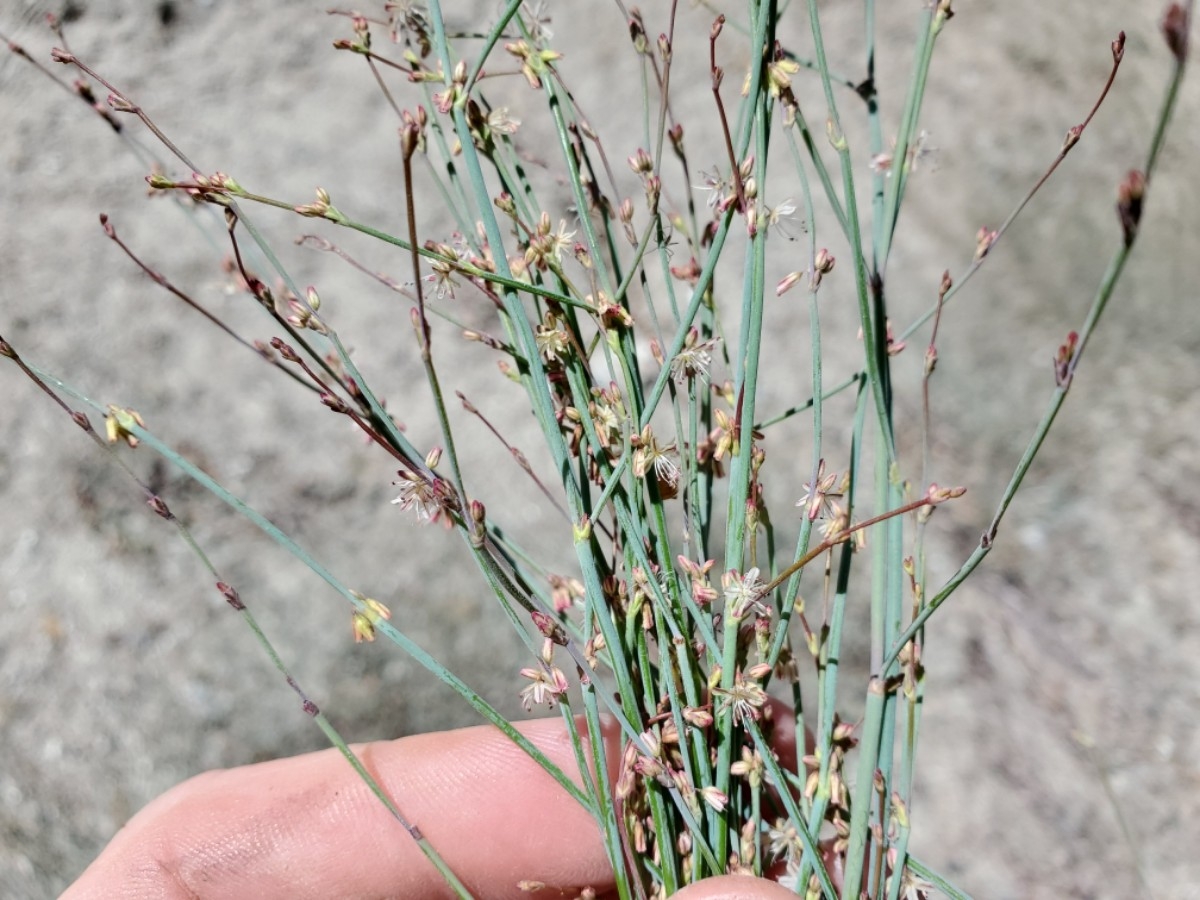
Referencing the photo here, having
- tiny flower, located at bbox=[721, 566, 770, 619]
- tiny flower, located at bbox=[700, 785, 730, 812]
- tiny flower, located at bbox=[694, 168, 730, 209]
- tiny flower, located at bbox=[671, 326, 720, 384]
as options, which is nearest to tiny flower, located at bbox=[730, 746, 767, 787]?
tiny flower, located at bbox=[700, 785, 730, 812]

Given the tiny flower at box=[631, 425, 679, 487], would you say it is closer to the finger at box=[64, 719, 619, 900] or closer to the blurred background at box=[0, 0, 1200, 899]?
the finger at box=[64, 719, 619, 900]

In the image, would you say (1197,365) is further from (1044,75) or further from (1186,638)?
(1044,75)

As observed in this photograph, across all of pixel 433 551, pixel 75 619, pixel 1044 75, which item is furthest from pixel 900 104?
pixel 75 619

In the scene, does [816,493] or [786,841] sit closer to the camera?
[816,493]

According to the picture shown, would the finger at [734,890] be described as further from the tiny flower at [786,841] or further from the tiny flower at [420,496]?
the tiny flower at [420,496]

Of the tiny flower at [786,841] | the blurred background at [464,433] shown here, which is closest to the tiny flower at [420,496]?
the tiny flower at [786,841]

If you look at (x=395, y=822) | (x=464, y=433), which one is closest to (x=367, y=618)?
(x=395, y=822)

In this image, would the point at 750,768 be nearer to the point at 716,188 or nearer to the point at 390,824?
the point at 716,188
